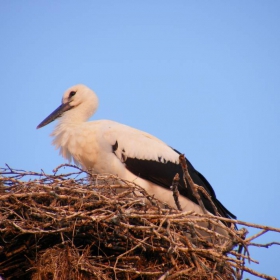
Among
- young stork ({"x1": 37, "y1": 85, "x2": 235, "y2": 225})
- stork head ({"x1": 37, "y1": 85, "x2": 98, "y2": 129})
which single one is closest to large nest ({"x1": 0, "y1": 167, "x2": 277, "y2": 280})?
young stork ({"x1": 37, "y1": 85, "x2": 235, "y2": 225})

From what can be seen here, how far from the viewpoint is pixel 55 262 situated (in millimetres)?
6770

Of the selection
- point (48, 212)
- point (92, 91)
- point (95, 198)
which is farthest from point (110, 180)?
point (92, 91)

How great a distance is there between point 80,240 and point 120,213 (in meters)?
0.65

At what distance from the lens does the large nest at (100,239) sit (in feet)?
21.9

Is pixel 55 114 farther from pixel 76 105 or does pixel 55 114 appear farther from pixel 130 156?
pixel 130 156

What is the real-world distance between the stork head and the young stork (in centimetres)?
30

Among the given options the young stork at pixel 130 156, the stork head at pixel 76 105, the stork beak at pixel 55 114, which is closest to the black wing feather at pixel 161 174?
the young stork at pixel 130 156

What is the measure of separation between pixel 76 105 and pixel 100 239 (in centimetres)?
285

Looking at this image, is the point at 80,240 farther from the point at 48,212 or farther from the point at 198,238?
the point at 198,238

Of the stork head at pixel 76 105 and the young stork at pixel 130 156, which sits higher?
the stork head at pixel 76 105

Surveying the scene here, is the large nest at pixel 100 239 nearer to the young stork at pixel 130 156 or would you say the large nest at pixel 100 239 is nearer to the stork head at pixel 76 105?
the young stork at pixel 130 156

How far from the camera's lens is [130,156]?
843cm

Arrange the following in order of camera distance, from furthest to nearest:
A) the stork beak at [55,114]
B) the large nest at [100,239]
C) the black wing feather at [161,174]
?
the stork beak at [55,114], the black wing feather at [161,174], the large nest at [100,239]

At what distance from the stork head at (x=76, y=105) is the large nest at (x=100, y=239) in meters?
2.18
